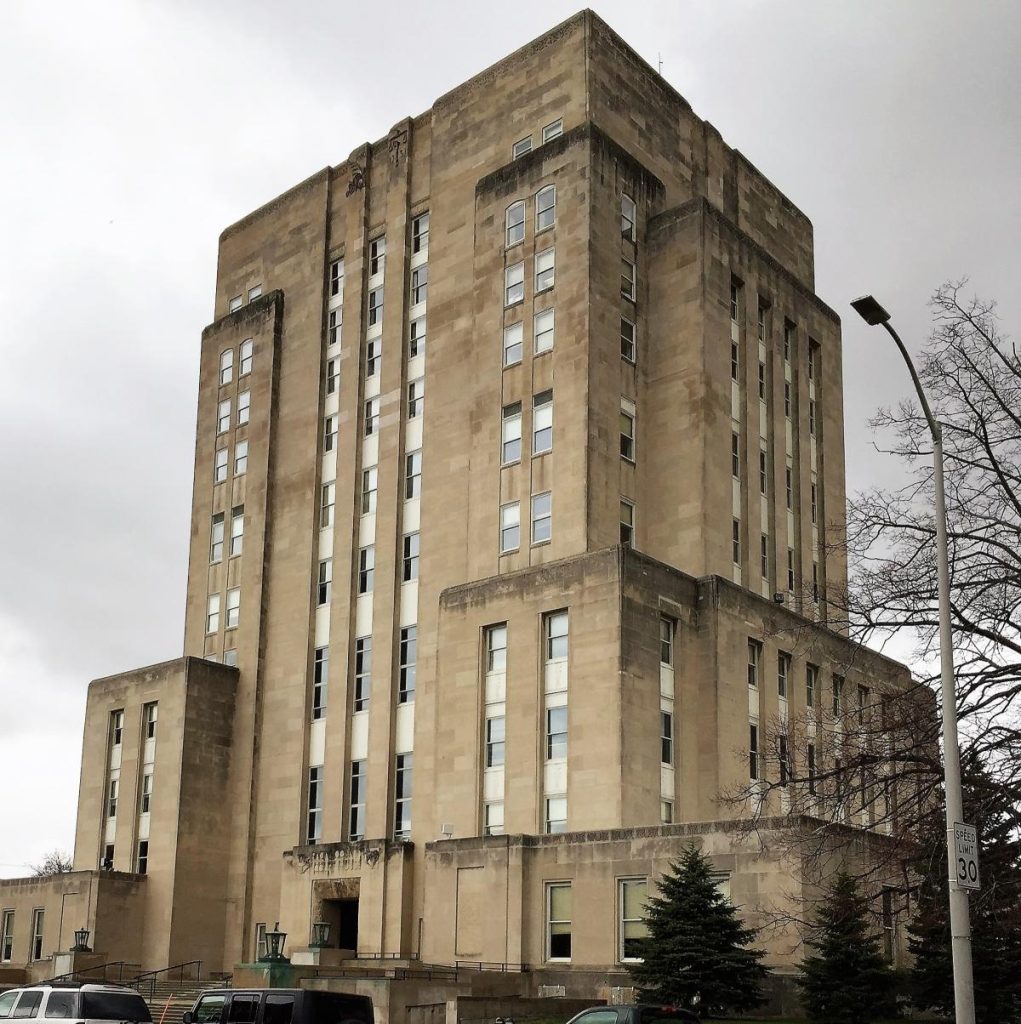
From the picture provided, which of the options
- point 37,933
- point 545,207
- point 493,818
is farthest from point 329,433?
point 37,933

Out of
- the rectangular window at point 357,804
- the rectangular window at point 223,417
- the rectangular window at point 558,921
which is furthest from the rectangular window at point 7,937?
the rectangular window at point 558,921

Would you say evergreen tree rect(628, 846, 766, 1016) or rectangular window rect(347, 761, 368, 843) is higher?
rectangular window rect(347, 761, 368, 843)

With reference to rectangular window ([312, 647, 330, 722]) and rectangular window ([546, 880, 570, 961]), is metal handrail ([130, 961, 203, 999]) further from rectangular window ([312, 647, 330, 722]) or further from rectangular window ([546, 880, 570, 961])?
rectangular window ([546, 880, 570, 961])

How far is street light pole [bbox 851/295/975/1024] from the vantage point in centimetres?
1878

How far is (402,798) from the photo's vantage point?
57875 mm

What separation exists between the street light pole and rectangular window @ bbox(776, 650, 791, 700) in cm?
3482

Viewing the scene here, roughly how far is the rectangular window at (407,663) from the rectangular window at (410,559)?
224 cm

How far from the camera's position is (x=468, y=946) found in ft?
150

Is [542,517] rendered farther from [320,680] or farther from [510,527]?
[320,680]

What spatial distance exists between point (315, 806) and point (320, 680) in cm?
556

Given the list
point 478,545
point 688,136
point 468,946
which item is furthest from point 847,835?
point 688,136

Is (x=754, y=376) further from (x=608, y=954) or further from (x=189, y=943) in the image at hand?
(x=189, y=943)

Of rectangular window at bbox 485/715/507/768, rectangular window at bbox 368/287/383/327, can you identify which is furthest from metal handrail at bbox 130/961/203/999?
rectangular window at bbox 368/287/383/327

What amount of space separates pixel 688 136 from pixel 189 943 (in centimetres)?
4261
